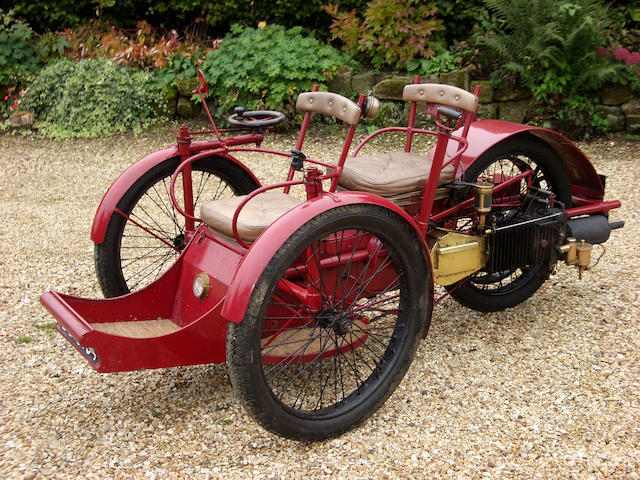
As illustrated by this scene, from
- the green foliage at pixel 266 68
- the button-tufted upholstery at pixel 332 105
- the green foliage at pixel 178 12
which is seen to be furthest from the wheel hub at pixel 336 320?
the green foliage at pixel 178 12

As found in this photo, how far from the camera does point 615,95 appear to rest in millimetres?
6422

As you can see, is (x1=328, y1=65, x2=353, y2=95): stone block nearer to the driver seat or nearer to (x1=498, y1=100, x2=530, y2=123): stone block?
(x1=498, y1=100, x2=530, y2=123): stone block

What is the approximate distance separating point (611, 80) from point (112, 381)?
535 cm

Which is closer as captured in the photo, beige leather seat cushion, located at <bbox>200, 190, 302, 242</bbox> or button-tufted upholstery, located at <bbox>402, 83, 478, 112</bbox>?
beige leather seat cushion, located at <bbox>200, 190, 302, 242</bbox>

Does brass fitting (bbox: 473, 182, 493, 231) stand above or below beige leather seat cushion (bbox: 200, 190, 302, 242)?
below

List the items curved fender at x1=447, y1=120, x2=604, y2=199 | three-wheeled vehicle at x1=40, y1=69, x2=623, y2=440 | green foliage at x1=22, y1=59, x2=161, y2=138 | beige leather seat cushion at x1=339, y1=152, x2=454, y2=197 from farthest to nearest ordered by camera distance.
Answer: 1. green foliage at x1=22, y1=59, x2=161, y2=138
2. curved fender at x1=447, y1=120, x2=604, y2=199
3. beige leather seat cushion at x1=339, y1=152, x2=454, y2=197
4. three-wheeled vehicle at x1=40, y1=69, x2=623, y2=440

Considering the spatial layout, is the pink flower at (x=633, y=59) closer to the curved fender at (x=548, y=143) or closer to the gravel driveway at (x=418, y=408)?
the gravel driveway at (x=418, y=408)

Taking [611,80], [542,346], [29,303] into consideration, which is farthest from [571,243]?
[611,80]

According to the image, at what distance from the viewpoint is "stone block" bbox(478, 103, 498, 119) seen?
6.73m

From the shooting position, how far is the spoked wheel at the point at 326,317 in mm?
2389

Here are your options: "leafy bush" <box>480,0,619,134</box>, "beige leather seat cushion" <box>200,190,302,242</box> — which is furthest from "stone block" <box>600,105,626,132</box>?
"beige leather seat cushion" <box>200,190,302,242</box>

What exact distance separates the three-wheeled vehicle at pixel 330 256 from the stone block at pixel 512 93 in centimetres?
317

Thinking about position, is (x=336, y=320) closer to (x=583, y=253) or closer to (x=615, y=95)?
(x=583, y=253)

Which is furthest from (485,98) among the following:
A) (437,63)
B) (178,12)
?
(178,12)
